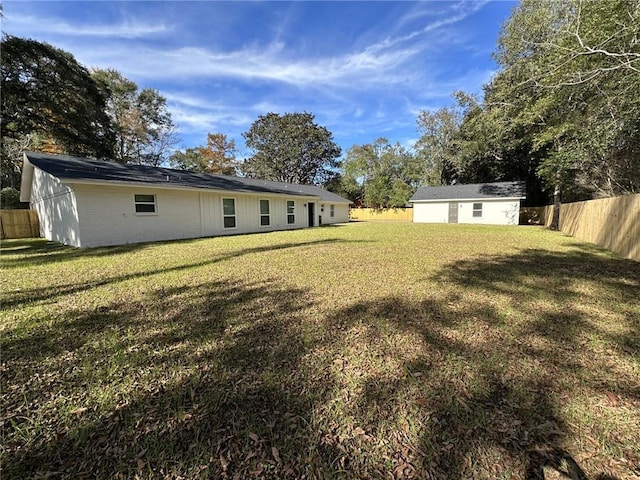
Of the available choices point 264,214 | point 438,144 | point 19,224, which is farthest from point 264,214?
point 438,144

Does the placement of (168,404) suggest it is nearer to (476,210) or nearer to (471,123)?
(471,123)

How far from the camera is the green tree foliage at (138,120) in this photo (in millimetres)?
24203

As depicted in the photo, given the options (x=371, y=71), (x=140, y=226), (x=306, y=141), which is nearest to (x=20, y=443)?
(x=140, y=226)

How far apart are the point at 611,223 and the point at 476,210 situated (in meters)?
15.4

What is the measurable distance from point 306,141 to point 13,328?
34011 mm

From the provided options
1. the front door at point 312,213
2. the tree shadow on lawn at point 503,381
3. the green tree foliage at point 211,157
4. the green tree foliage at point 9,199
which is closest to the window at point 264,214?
the front door at point 312,213

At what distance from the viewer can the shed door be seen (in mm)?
24078

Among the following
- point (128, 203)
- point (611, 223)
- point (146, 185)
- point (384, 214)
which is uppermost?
point (146, 185)

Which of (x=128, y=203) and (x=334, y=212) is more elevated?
(x=128, y=203)

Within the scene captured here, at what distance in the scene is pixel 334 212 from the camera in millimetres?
25953

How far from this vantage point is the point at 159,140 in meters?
27.5

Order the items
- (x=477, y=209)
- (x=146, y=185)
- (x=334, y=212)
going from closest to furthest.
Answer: (x=146, y=185) < (x=477, y=209) < (x=334, y=212)

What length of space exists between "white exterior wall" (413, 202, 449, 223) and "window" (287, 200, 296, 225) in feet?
43.1

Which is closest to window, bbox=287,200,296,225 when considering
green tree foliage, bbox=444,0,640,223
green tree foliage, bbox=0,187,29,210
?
green tree foliage, bbox=444,0,640,223
